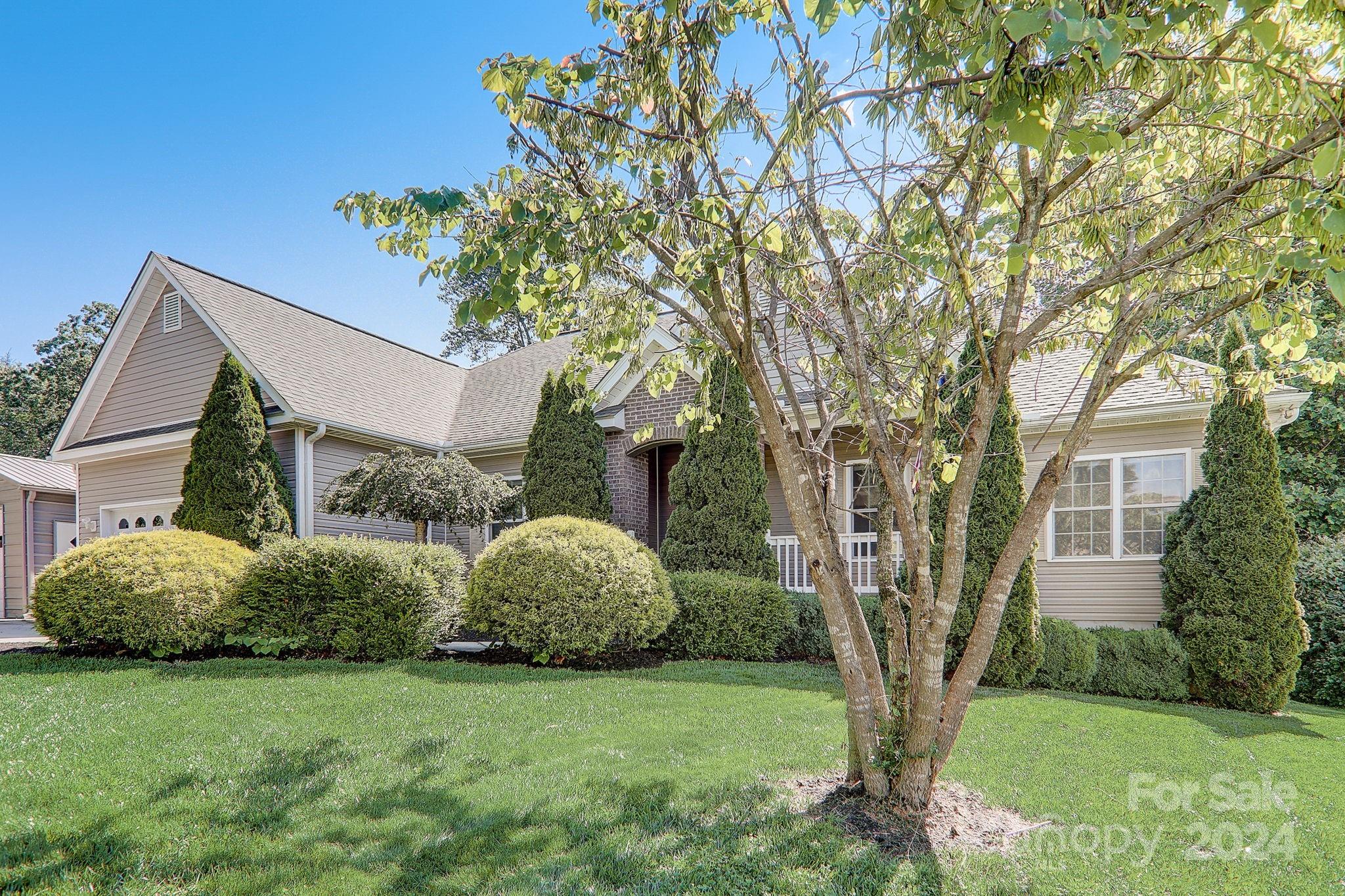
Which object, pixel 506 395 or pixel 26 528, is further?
pixel 26 528

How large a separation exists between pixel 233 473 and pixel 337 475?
176 centimetres

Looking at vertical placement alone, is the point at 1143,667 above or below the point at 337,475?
below

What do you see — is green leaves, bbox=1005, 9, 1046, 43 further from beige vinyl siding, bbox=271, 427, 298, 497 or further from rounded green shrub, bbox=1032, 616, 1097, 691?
beige vinyl siding, bbox=271, 427, 298, 497

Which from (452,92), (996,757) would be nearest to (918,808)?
(996,757)

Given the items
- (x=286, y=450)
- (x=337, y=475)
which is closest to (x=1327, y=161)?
(x=337, y=475)

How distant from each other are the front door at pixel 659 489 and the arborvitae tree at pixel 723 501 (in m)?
2.74

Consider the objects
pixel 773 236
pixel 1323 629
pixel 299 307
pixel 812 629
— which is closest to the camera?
pixel 773 236

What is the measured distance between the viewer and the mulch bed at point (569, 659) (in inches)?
325

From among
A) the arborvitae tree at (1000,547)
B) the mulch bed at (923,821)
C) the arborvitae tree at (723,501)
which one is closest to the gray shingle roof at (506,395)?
the arborvitae tree at (723,501)

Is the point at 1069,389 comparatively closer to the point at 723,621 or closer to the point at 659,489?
the point at 723,621

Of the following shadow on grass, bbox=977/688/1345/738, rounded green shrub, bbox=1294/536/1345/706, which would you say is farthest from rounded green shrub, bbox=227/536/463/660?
rounded green shrub, bbox=1294/536/1345/706

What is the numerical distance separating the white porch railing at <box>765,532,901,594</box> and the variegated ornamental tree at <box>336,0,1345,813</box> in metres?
6.53

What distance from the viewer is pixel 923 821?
3.79 metres

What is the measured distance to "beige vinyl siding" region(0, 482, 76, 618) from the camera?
16.6 m
